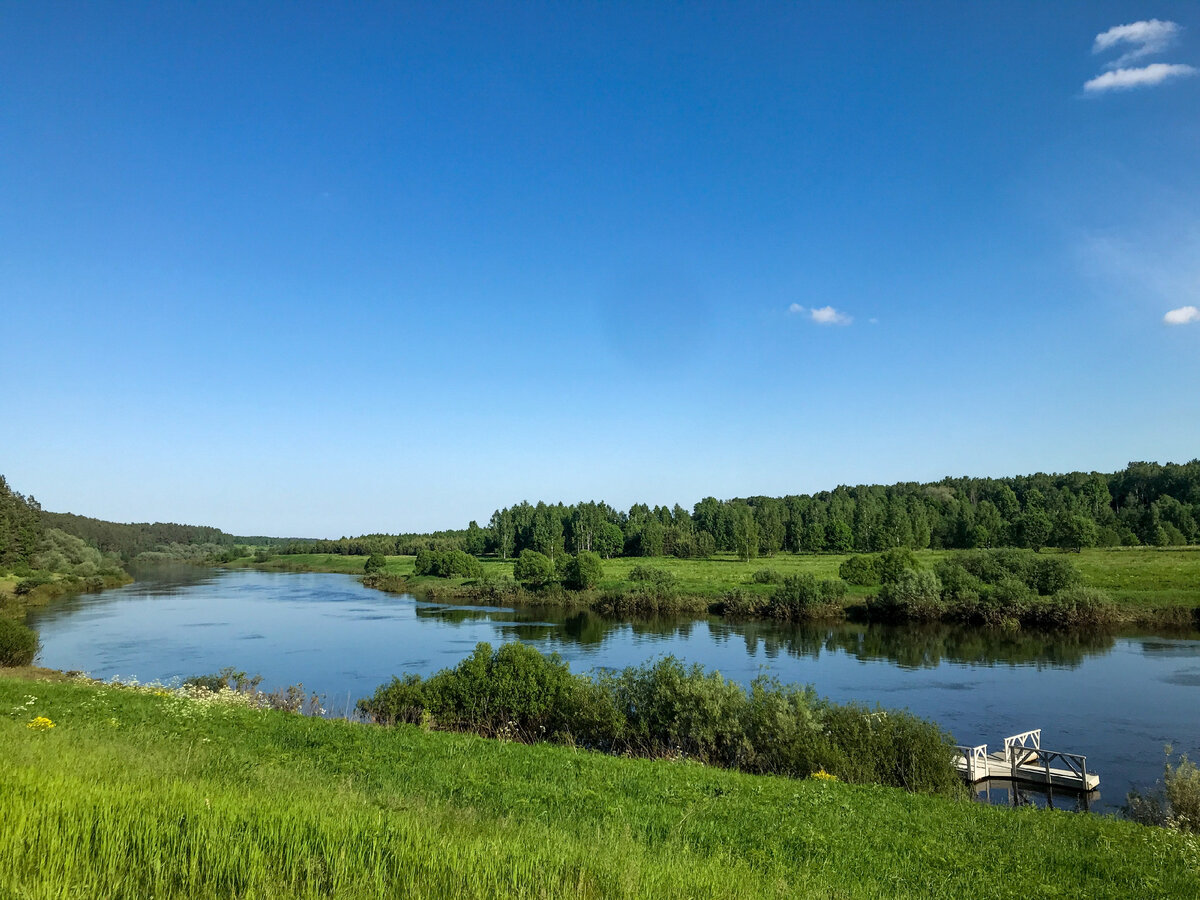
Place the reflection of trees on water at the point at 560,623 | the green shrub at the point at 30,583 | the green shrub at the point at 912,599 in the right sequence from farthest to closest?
the green shrub at the point at 30,583
the green shrub at the point at 912,599
the reflection of trees on water at the point at 560,623

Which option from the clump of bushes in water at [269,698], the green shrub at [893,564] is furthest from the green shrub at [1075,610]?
the clump of bushes in water at [269,698]

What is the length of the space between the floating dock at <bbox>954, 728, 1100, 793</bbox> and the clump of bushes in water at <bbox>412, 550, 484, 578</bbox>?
75103mm

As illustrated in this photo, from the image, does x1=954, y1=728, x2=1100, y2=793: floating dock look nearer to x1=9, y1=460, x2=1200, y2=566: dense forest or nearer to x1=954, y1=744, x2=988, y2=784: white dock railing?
x1=954, y1=744, x2=988, y2=784: white dock railing

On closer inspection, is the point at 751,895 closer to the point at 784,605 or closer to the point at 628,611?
the point at 784,605

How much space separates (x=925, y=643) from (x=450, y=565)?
67861 mm

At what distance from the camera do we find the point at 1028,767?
22.6m

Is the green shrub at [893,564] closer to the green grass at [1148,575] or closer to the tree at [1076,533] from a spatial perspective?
the green grass at [1148,575]

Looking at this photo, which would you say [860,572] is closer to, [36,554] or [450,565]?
[450,565]

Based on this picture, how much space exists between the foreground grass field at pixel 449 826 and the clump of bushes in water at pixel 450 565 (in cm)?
7991

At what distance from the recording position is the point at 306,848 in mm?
4723

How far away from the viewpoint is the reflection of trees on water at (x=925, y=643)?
42.4 metres

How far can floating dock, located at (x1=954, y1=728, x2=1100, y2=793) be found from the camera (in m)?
21.4

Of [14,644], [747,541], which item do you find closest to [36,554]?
[14,644]

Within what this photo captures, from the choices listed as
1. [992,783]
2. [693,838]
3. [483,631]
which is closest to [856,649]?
[992,783]
